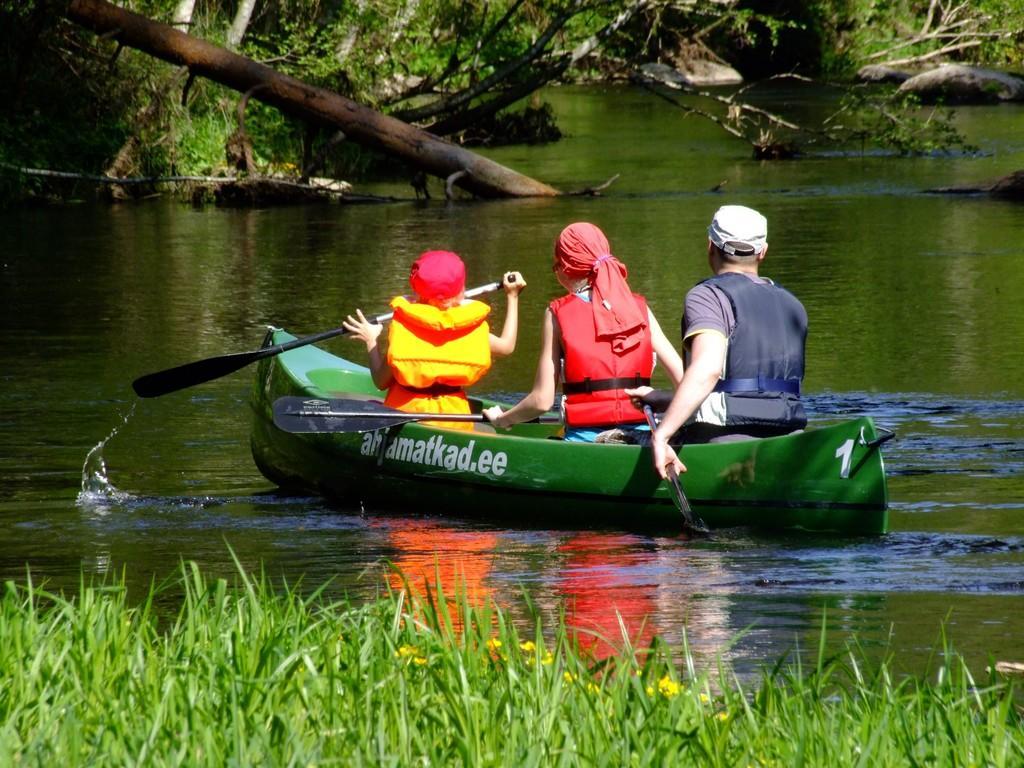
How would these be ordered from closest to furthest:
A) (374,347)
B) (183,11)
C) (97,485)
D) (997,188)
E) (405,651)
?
(405,651) < (374,347) < (97,485) < (997,188) < (183,11)

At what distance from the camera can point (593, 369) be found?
21.8 feet

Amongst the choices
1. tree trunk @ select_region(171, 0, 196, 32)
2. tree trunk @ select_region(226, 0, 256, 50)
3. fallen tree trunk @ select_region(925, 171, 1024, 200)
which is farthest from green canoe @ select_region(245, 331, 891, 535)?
tree trunk @ select_region(226, 0, 256, 50)

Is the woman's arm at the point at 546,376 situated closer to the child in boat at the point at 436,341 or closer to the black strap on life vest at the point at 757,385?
the child in boat at the point at 436,341

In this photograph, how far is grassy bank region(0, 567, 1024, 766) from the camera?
3.31 metres

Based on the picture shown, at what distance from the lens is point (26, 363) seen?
11508mm

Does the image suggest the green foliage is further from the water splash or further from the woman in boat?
the woman in boat

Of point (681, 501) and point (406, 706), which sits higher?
point (406, 706)

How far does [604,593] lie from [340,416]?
7.39 ft

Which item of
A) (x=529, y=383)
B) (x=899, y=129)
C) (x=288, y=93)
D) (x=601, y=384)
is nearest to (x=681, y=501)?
(x=601, y=384)

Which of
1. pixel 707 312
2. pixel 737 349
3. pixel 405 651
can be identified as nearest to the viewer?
pixel 405 651

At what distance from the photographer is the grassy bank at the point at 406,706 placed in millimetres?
3314

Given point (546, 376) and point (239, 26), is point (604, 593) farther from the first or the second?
point (239, 26)

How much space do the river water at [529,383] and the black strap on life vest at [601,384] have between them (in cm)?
58

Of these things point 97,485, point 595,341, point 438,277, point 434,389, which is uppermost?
point 438,277
